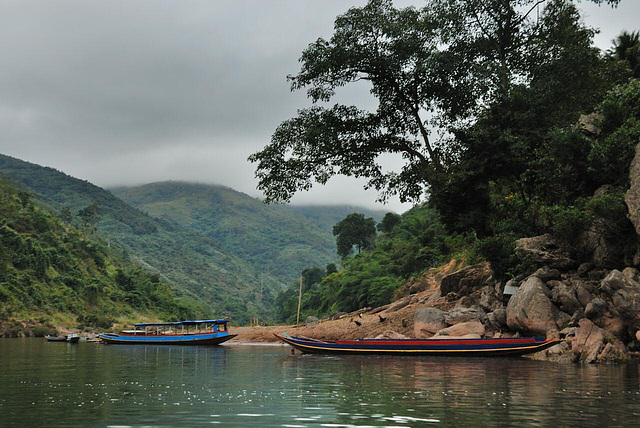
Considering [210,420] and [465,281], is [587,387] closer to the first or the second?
[210,420]

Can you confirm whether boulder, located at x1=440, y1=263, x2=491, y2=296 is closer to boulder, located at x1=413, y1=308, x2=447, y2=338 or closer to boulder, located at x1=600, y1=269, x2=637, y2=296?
boulder, located at x1=413, y1=308, x2=447, y2=338

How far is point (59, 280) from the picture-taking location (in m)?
95.4

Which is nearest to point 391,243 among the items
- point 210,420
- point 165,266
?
point 210,420

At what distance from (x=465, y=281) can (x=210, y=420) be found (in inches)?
1086

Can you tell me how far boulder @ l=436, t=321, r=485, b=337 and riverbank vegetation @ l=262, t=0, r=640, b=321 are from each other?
3.87 meters

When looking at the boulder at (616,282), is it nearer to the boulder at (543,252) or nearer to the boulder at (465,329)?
the boulder at (543,252)

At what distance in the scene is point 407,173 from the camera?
37.2 m

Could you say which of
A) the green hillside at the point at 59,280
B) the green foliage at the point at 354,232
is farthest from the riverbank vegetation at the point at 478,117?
the green foliage at the point at 354,232

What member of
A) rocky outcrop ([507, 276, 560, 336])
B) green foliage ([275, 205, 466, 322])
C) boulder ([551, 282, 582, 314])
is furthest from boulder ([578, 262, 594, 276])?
green foliage ([275, 205, 466, 322])

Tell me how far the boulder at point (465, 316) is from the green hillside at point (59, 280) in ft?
217

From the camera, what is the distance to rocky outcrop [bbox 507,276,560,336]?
26.3m

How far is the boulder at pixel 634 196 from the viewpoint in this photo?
79.6 ft

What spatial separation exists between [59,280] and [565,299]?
8864cm

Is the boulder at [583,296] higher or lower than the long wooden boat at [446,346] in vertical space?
higher
